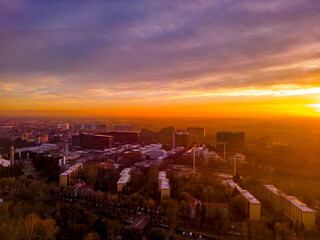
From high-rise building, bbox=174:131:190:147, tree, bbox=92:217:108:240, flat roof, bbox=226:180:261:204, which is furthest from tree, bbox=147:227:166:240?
high-rise building, bbox=174:131:190:147

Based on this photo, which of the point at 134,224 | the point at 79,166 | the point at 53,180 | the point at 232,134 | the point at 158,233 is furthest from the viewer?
the point at 232,134

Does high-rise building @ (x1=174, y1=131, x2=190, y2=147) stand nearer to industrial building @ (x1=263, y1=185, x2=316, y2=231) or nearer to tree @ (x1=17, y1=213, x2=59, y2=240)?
industrial building @ (x1=263, y1=185, x2=316, y2=231)

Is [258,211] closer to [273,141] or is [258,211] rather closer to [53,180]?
[53,180]

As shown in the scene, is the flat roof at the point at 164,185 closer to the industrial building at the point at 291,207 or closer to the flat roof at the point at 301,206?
the industrial building at the point at 291,207

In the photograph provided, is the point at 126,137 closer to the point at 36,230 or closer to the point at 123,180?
the point at 123,180

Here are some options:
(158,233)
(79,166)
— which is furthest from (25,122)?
(158,233)

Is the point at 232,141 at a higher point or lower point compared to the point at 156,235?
higher

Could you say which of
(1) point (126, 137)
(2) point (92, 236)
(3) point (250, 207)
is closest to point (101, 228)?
(2) point (92, 236)
